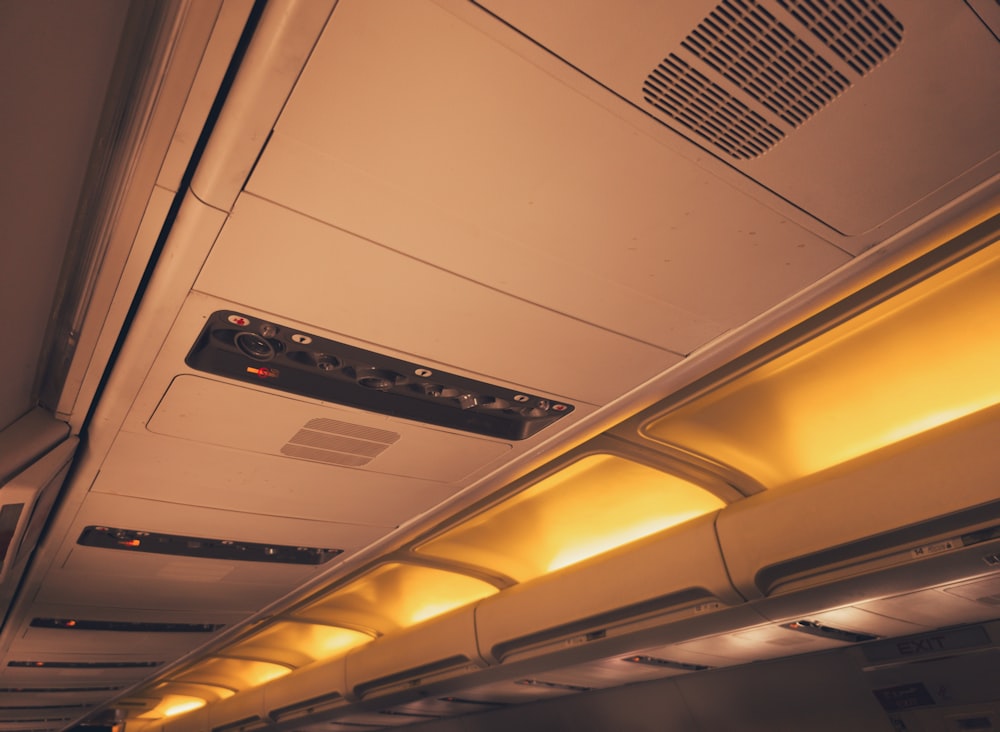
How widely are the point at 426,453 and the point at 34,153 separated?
75.9 inches

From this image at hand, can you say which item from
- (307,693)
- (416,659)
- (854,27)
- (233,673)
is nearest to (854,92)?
(854,27)

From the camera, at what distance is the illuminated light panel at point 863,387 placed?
2649 mm

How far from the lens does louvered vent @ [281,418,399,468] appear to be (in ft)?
9.39

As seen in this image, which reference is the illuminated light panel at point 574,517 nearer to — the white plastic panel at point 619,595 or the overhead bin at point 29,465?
the white plastic panel at point 619,595

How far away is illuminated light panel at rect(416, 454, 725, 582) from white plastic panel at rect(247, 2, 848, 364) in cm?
164

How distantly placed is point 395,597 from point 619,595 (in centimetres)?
268

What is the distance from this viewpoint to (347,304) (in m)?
2.13

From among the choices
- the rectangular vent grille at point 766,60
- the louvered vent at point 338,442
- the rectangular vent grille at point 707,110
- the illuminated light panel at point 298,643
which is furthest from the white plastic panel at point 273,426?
the illuminated light panel at point 298,643

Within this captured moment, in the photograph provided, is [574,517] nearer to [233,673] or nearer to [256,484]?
[256,484]

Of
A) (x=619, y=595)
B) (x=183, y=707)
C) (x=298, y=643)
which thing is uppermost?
(x=298, y=643)

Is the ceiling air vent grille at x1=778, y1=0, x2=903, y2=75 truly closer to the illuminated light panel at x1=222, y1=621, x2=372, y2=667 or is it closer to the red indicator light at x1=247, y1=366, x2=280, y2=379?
the red indicator light at x1=247, y1=366, x2=280, y2=379

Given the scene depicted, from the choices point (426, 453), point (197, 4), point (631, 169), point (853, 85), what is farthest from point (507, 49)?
point (426, 453)

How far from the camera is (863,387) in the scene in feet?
10.2

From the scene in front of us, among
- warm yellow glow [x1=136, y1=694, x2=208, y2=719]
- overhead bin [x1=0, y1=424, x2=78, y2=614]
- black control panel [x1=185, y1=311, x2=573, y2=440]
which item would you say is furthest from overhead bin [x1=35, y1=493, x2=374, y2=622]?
warm yellow glow [x1=136, y1=694, x2=208, y2=719]
